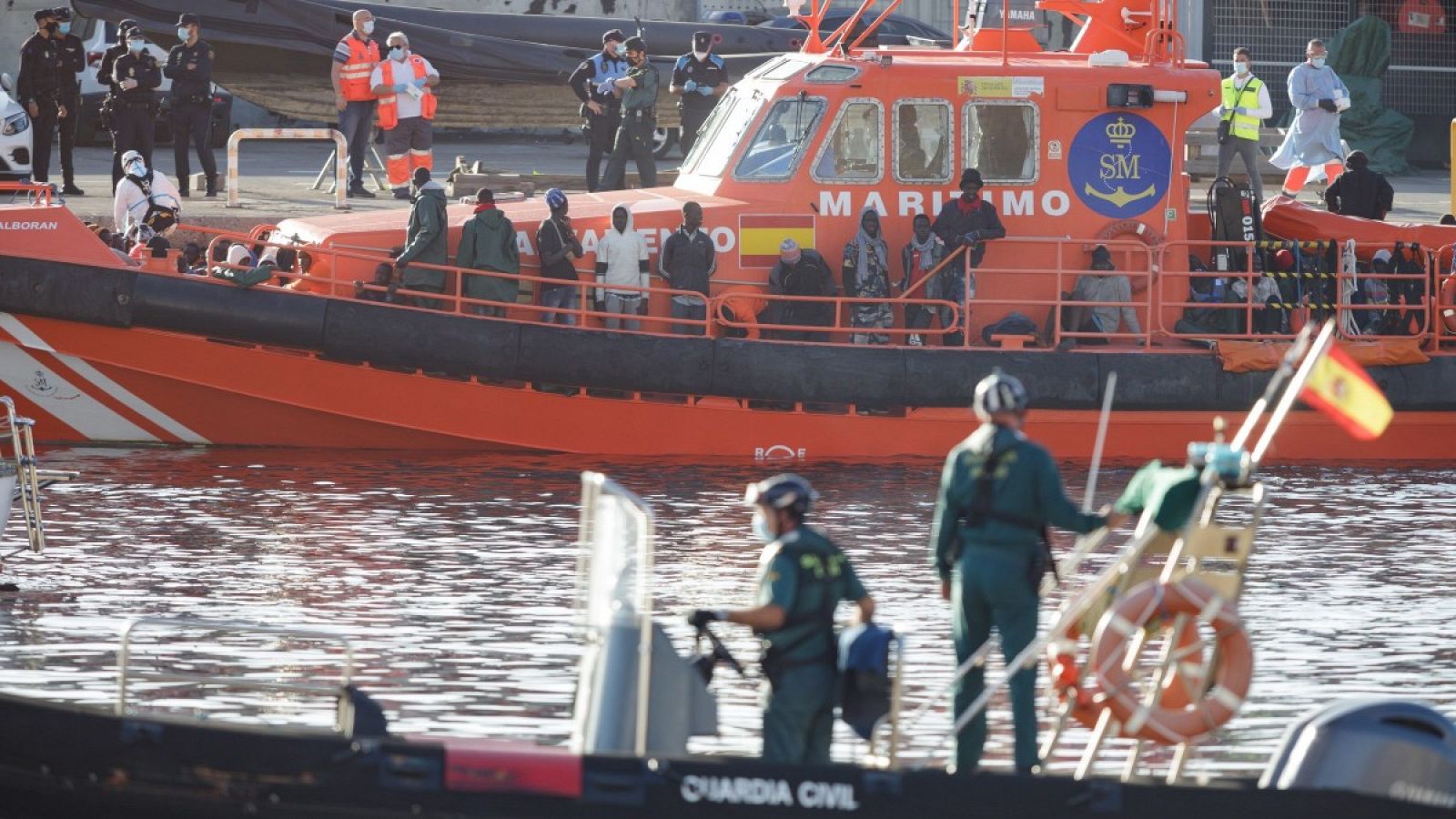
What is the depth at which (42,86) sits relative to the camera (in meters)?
19.2

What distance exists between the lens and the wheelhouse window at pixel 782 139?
13938 millimetres

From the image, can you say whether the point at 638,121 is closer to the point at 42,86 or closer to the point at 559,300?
the point at 559,300

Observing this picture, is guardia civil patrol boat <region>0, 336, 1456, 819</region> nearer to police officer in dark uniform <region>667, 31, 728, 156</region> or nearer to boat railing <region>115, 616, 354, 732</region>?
boat railing <region>115, 616, 354, 732</region>

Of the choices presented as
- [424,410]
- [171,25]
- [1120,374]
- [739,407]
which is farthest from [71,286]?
[171,25]

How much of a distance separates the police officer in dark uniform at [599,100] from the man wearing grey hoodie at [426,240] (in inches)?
210

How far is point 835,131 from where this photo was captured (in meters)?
13.9

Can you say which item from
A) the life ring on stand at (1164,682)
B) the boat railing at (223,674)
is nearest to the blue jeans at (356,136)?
the boat railing at (223,674)

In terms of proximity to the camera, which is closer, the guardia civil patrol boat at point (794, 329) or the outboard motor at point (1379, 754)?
the outboard motor at point (1379, 754)

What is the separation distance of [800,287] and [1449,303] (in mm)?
4440

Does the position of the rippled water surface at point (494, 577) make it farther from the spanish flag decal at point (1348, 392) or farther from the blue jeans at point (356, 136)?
the blue jeans at point (356, 136)

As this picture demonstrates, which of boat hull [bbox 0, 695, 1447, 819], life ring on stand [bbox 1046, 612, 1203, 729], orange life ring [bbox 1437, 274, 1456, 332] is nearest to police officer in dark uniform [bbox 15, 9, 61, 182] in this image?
orange life ring [bbox 1437, 274, 1456, 332]

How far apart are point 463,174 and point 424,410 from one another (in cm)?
549

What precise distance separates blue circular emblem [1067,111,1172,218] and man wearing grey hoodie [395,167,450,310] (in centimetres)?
402

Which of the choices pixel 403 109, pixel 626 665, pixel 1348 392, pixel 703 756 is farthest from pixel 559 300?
pixel 1348 392
